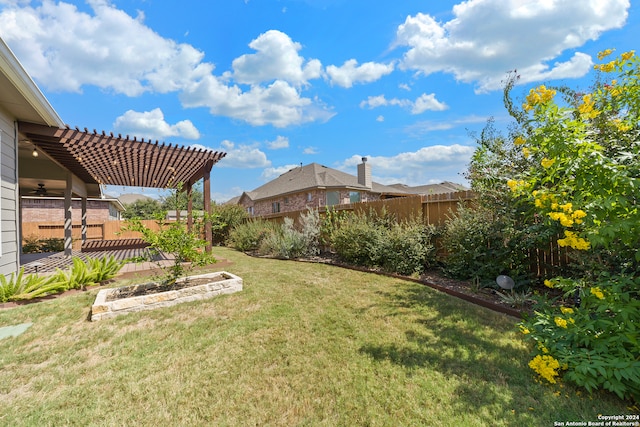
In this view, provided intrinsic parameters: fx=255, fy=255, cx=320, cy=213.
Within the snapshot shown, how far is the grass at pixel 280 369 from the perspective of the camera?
1.95 meters

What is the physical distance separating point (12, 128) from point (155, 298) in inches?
167

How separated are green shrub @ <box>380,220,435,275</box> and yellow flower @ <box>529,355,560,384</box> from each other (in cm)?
345

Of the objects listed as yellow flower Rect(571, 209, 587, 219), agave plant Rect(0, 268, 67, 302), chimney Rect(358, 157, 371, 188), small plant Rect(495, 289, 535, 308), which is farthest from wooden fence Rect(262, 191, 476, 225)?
chimney Rect(358, 157, 371, 188)

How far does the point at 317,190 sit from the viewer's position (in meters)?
18.7

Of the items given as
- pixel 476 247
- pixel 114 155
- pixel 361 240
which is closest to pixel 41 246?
pixel 114 155

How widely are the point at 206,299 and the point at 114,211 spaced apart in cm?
2862

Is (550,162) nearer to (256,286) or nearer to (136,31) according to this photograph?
(256,286)

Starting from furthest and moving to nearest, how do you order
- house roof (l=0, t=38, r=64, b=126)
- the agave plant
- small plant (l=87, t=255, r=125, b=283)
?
small plant (l=87, t=255, r=125, b=283)
the agave plant
house roof (l=0, t=38, r=64, b=126)

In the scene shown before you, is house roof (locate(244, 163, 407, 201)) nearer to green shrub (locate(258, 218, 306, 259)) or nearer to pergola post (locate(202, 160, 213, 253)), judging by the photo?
green shrub (locate(258, 218, 306, 259))

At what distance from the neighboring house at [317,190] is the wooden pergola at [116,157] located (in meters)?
9.86

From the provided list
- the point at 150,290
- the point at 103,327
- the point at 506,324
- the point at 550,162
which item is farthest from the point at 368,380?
the point at 150,290

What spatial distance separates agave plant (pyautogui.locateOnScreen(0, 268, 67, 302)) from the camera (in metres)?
4.02

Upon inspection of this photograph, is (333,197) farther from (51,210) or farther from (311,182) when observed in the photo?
(51,210)

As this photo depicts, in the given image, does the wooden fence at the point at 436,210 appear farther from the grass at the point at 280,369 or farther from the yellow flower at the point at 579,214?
the yellow flower at the point at 579,214
